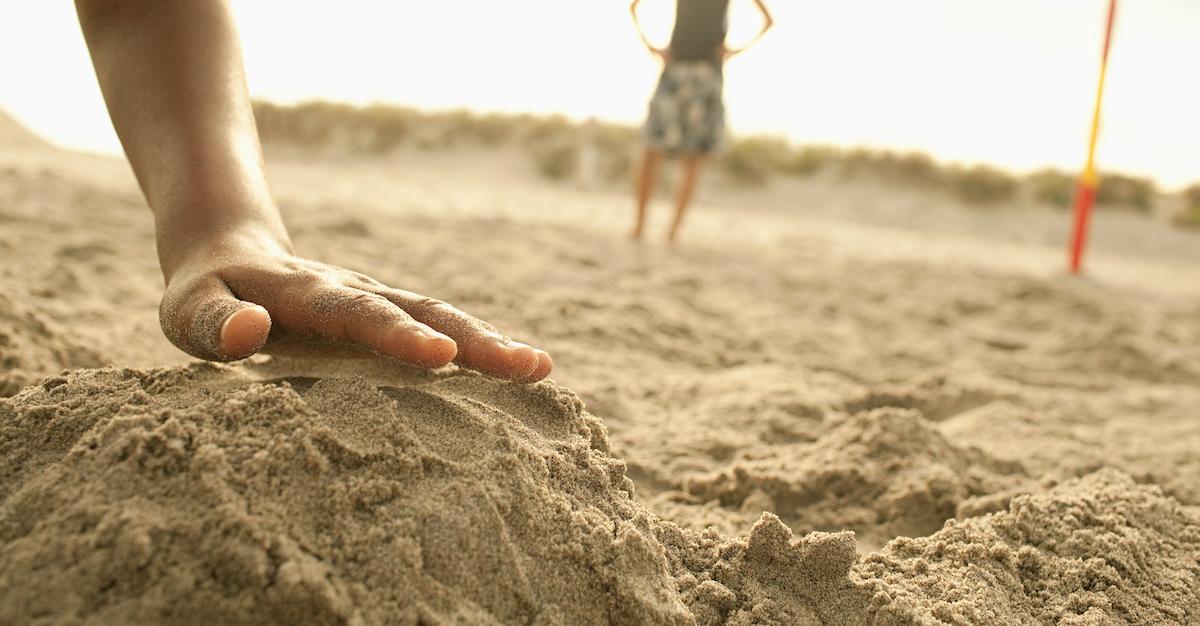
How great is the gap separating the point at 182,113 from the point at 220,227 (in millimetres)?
237

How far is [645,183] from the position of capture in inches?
185

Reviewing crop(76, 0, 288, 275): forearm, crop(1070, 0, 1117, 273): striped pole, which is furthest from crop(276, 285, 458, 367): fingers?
crop(1070, 0, 1117, 273): striped pole

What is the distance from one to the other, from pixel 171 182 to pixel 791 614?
3.44 ft

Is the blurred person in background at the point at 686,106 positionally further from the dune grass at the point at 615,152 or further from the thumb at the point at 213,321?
the dune grass at the point at 615,152

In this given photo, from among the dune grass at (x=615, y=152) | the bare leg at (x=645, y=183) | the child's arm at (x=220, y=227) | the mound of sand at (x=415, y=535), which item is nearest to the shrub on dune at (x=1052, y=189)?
the dune grass at (x=615, y=152)

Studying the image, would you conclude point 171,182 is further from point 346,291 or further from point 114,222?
point 114,222

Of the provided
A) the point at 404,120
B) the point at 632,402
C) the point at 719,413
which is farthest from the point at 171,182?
the point at 404,120

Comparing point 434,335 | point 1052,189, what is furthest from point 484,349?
point 1052,189

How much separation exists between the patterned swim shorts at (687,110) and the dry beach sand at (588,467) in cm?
187

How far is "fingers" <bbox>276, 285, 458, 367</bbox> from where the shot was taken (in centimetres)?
98

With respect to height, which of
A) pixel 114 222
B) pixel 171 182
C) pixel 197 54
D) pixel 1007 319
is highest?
pixel 197 54

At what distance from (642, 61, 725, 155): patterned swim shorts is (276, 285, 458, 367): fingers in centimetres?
375

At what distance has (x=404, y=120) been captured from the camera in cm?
1144

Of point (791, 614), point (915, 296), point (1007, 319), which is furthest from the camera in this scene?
point (915, 296)
